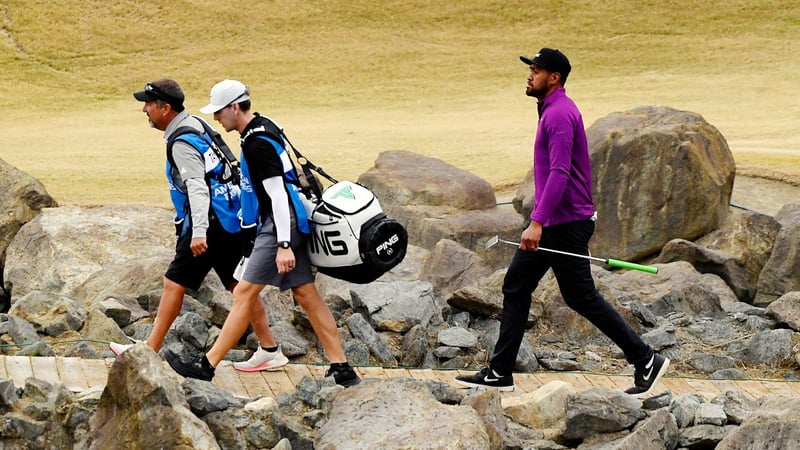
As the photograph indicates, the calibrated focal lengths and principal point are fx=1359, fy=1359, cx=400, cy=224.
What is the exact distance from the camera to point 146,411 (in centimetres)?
642

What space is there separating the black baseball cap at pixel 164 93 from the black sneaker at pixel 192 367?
1459mm

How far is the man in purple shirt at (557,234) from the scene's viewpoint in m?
7.41

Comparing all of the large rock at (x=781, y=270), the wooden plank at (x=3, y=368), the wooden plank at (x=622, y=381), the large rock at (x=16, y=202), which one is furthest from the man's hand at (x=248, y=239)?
the large rock at (x=781, y=270)

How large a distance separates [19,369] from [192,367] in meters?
0.99

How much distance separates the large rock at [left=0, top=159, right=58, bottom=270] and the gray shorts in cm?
764

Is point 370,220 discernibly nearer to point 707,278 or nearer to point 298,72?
point 707,278

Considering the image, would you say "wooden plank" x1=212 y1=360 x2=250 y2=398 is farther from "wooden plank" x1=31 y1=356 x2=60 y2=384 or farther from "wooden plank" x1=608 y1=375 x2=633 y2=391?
"wooden plank" x1=608 y1=375 x2=633 y2=391

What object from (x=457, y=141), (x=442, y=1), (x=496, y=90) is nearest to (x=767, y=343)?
(x=457, y=141)

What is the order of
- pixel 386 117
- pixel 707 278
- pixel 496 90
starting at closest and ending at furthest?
pixel 707 278
pixel 386 117
pixel 496 90

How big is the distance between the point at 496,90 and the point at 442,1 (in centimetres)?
849

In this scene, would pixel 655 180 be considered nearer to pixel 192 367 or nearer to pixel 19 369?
pixel 192 367

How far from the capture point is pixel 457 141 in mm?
28594

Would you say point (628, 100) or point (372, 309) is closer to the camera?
point (372, 309)

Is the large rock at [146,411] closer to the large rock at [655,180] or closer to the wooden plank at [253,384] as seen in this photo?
the wooden plank at [253,384]
